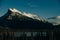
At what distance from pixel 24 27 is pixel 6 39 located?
1852 mm

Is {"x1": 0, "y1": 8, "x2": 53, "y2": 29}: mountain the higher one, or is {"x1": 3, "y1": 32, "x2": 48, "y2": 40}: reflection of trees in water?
{"x1": 0, "y1": 8, "x2": 53, "y2": 29}: mountain

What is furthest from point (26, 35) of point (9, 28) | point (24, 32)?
point (9, 28)

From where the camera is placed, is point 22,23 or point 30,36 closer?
point 22,23

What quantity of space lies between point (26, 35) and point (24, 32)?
0.36 m

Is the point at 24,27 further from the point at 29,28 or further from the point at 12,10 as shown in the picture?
the point at 12,10

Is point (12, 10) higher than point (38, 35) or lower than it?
higher

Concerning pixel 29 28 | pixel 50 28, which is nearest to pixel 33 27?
pixel 29 28

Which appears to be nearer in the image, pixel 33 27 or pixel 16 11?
pixel 33 27

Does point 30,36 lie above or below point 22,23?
below

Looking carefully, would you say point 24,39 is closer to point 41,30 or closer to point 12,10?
point 41,30

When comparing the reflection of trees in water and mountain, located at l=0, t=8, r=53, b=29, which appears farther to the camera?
the reflection of trees in water

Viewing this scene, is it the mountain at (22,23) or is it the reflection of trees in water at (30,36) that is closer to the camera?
the mountain at (22,23)

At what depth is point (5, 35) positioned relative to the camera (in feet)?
58.0

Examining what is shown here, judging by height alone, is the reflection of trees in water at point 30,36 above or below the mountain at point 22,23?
below
